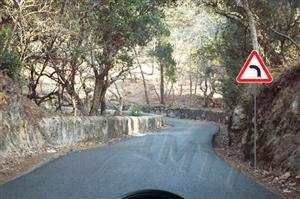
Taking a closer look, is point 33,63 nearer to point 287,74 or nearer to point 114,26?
point 114,26

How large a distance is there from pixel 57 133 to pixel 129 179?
8085 mm

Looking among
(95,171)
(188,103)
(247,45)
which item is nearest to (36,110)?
(95,171)

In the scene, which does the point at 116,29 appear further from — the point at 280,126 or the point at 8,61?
the point at 280,126

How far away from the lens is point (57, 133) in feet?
62.2

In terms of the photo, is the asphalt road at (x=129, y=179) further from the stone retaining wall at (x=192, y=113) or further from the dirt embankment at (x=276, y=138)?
the stone retaining wall at (x=192, y=113)

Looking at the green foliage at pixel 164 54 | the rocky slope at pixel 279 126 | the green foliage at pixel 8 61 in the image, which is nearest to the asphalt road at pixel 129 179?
the rocky slope at pixel 279 126

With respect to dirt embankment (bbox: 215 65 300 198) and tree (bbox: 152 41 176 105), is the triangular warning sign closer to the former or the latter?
dirt embankment (bbox: 215 65 300 198)

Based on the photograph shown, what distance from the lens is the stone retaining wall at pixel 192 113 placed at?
5209 cm

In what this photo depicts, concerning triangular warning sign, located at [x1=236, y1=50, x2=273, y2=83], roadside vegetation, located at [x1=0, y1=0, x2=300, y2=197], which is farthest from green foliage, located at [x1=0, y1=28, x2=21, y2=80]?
triangular warning sign, located at [x1=236, y1=50, x2=273, y2=83]

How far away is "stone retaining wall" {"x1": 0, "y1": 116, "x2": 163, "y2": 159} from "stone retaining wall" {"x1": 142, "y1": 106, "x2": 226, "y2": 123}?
2264 centimetres

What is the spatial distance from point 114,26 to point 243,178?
555 inches

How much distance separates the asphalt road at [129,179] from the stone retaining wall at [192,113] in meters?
34.2

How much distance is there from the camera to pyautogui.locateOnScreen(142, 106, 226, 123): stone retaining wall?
5209 cm

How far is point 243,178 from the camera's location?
12.1 meters
